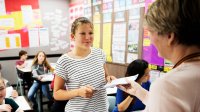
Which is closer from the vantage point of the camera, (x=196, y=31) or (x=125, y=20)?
(x=196, y=31)

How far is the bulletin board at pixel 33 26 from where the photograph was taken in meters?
5.65

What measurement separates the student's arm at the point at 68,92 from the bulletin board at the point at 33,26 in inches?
187

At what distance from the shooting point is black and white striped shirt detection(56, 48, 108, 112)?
4.66ft

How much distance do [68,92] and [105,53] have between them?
2364 millimetres

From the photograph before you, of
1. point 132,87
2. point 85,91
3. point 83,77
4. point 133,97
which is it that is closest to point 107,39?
point 133,97

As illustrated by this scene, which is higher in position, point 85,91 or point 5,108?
point 85,91

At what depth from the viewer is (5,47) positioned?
566 cm

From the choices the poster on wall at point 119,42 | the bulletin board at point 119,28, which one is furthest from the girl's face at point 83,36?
the poster on wall at point 119,42

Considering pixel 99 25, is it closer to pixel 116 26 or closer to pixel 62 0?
pixel 116 26

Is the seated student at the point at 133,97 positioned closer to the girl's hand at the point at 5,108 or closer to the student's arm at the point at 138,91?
the student's arm at the point at 138,91

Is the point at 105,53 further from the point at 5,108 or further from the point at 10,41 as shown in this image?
the point at 10,41

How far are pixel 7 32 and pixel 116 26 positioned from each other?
3318 mm

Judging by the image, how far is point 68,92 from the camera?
1.38m

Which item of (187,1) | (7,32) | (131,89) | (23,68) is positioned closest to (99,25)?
(23,68)
